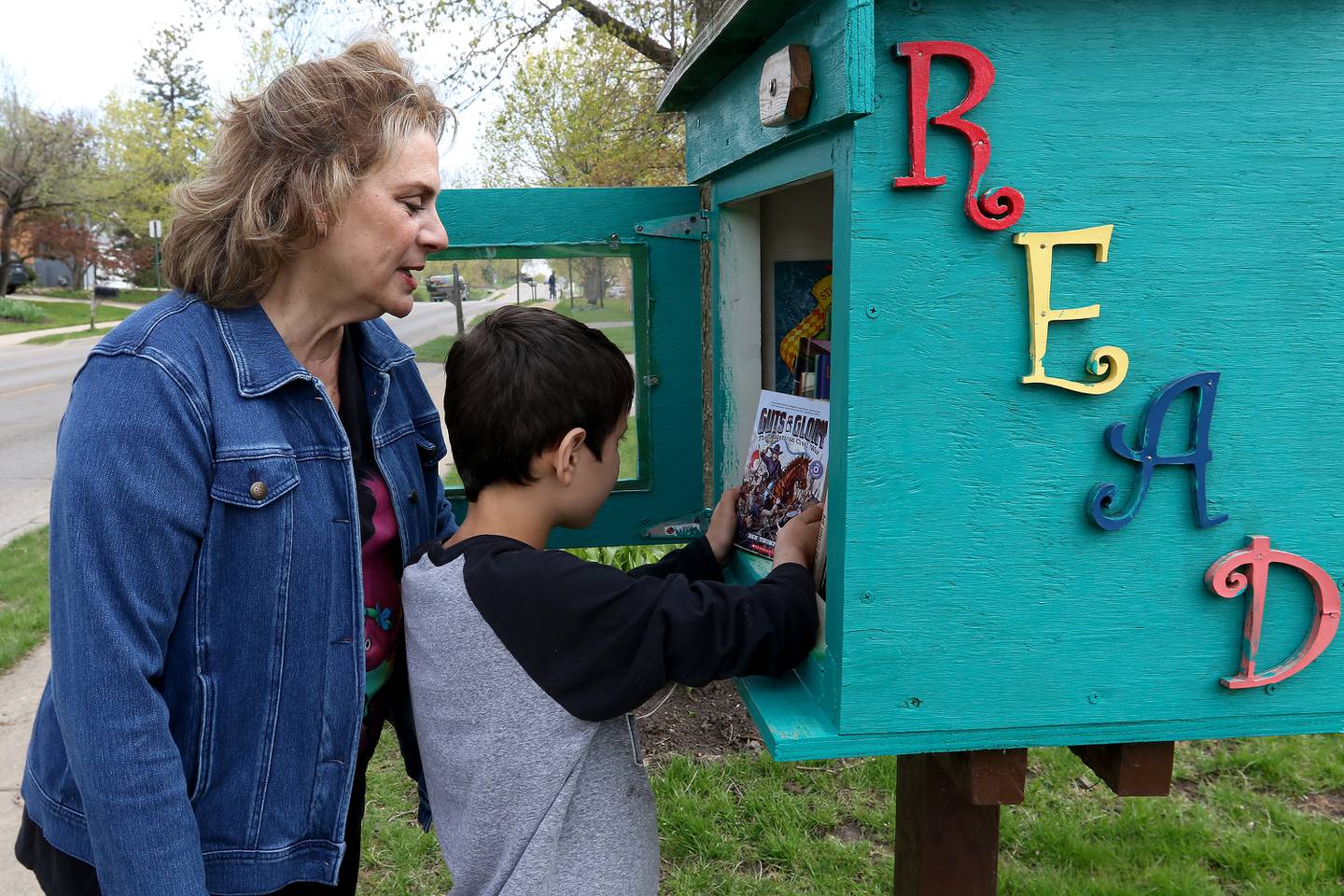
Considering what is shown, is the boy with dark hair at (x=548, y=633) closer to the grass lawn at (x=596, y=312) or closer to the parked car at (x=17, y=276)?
the grass lawn at (x=596, y=312)

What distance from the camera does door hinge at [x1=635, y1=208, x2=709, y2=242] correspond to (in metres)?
1.97

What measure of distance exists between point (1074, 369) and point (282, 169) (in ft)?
3.40

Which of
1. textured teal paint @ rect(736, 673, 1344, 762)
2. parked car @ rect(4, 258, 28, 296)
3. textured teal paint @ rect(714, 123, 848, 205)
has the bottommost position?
textured teal paint @ rect(736, 673, 1344, 762)

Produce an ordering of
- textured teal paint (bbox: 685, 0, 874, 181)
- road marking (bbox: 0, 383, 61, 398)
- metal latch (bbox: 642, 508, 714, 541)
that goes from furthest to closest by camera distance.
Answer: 1. road marking (bbox: 0, 383, 61, 398)
2. metal latch (bbox: 642, 508, 714, 541)
3. textured teal paint (bbox: 685, 0, 874, 181)

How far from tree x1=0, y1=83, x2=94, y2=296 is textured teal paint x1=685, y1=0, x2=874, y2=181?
33485 millimetres

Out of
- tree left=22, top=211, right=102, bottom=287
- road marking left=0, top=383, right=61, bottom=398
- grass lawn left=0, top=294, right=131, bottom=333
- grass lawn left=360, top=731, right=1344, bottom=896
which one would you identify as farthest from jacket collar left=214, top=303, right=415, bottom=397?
Result: tree left=22, top=211, right=102, bottom=287

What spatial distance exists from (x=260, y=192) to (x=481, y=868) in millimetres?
962

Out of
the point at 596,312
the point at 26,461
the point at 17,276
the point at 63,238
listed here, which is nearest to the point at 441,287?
the point at 596,312

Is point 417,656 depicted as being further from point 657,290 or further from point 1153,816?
point 1153,816

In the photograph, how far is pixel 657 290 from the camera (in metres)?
2.02

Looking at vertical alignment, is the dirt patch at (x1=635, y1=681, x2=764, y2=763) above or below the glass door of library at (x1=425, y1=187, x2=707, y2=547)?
below

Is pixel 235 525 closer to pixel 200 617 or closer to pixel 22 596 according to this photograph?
pixel 200 617

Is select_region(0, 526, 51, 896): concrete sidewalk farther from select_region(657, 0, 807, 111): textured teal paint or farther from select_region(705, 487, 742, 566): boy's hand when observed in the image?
select_region(657, 0, 807, 111): textured teal paint

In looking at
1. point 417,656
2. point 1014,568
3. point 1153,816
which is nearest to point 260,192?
point 417,656
